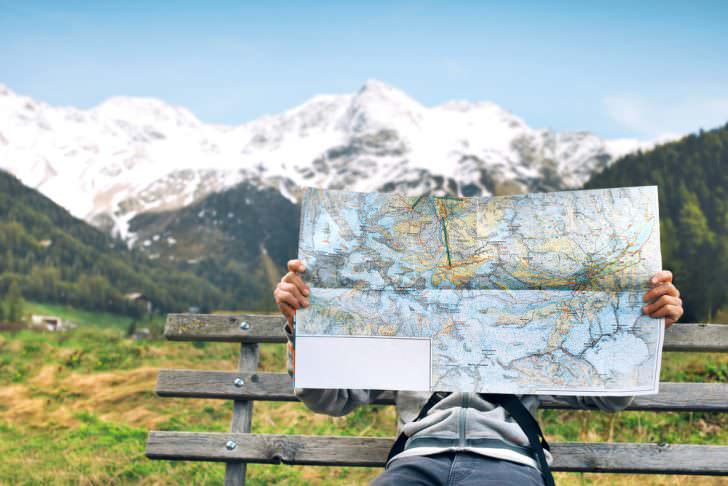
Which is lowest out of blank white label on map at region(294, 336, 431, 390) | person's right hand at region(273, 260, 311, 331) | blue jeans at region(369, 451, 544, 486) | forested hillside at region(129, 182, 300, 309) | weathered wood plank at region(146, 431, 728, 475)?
weathered wood plank at region(146, 431, 728, 475)

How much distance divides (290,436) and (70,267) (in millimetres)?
22424

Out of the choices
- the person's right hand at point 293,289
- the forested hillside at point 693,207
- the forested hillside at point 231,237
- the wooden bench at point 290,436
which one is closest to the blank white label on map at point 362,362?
the person's right hand at point 293,289

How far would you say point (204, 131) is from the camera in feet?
178

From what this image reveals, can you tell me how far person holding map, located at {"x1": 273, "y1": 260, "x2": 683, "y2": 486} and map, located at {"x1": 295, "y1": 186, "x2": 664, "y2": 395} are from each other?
0.05 m

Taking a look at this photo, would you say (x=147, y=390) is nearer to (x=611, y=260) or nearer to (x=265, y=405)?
(x=265, y=405)

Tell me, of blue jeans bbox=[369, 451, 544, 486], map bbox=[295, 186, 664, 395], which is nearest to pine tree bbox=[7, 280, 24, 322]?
map bbox=[295, 186, 664, 395]

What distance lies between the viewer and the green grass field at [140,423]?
130 inches

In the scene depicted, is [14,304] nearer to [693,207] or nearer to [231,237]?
[693,207]

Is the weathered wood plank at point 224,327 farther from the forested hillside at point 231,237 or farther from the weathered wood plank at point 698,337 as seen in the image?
the forested hillside at point 231,237

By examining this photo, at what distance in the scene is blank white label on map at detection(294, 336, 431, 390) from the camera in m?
1.77

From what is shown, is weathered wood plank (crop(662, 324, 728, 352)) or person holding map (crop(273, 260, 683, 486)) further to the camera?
weathered wood plank (crop(662, 324, 728, 352))

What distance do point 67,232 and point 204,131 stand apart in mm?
32303

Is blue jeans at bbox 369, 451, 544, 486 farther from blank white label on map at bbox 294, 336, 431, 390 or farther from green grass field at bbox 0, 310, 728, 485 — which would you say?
green grass field at bbox 0, 310, 728, 485

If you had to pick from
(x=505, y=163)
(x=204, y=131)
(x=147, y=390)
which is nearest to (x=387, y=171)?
(x=505, y=163)
